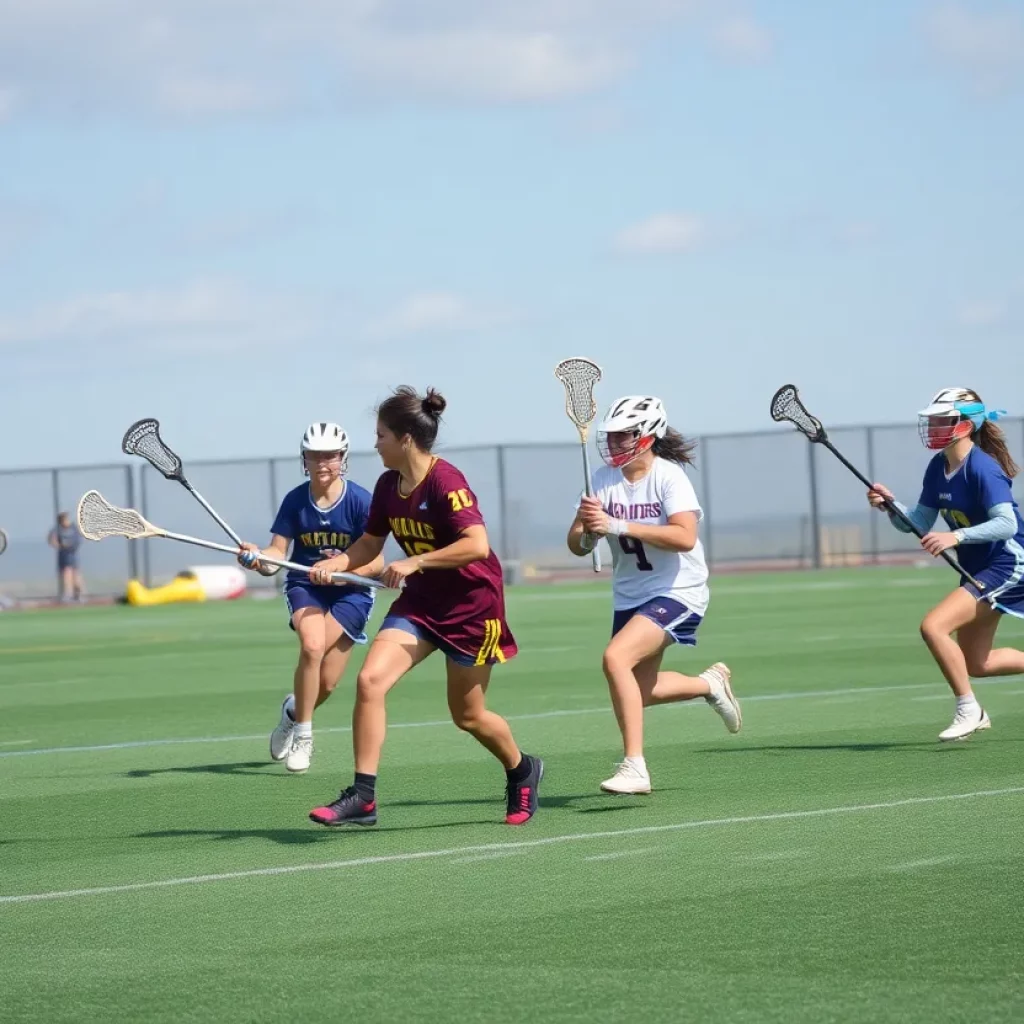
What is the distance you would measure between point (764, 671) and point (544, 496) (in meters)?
26.3

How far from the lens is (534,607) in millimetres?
28641

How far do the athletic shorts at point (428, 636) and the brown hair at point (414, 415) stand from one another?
76 centimetres

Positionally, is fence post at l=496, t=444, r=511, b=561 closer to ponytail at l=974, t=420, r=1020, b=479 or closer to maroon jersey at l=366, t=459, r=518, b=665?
ponytail at l=974, t=420, r=1020, b=479

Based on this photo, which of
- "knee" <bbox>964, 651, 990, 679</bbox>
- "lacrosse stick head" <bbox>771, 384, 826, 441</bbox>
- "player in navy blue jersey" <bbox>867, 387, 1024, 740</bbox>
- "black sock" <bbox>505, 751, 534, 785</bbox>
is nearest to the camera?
"black sock" <bbox>505, 751, 534, 785</bbox>

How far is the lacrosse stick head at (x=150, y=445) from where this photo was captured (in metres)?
10.6

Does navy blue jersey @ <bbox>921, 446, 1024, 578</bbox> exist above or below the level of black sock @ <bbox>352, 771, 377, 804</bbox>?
above

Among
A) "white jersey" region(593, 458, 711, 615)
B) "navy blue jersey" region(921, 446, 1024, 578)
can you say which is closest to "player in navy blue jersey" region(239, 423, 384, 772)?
"white jersey" region(593, 458, 711, 615)

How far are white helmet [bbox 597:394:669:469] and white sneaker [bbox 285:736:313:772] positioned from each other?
2696 millimetres

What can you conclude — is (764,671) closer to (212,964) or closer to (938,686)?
(938,686)

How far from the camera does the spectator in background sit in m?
36.9

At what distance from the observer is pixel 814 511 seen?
40.7 meters

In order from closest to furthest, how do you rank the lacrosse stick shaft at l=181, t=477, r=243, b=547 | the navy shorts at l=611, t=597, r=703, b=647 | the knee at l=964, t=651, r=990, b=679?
the navy shorts at l=611, t=597, r=703, b=647 → the lacrosse stick shaft at l=181, t=477, r=243, b=547 → the knee at l=964, t=651, r=990, b=679

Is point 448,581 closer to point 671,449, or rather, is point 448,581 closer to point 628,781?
point 628,781

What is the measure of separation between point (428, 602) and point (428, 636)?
150mm
